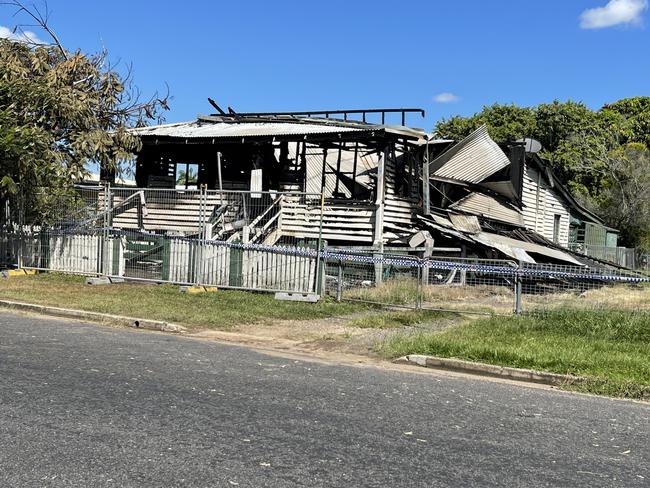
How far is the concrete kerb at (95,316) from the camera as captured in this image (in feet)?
37.9

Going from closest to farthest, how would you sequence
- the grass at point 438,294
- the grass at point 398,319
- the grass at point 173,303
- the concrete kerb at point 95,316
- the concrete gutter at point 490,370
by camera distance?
the concrete gutter at point 490,370
the concrete kerb at point 95,316
the grass at point 398,319
the grass at point 173,303
the grass at point 438,294

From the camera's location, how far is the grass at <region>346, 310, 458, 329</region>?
482 inches

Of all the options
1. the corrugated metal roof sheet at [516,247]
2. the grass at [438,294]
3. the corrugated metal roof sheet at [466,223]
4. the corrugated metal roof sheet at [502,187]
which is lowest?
the grass at [438,294]

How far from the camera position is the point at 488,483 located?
4402 millimetres

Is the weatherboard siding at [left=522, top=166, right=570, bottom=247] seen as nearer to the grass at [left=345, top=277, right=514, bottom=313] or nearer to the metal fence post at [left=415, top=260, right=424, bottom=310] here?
the grass at [left=345, top=277, right=514, bottom=313]

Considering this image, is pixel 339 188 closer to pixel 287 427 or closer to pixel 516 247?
pixel 516 247

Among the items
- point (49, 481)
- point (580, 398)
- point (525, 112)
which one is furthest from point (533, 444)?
point (525, 112)

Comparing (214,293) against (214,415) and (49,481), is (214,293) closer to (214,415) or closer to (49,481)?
(214,415)

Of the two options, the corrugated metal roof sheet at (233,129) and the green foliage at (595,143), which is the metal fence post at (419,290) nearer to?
the corrugated metal roof sheet at (233,129)

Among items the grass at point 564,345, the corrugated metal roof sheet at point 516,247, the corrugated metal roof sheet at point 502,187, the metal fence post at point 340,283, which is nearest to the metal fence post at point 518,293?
the grass at point 564,345

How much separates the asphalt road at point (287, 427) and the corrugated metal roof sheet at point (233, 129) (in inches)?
498

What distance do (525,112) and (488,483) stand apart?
156ft

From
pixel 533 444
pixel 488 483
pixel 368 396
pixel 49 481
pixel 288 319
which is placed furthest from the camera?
pixel 288 319

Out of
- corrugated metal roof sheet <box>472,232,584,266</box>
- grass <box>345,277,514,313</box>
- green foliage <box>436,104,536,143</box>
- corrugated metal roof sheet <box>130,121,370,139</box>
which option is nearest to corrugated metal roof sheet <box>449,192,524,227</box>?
corrugated metal roof sheet <box>472,232,584,266</box>
